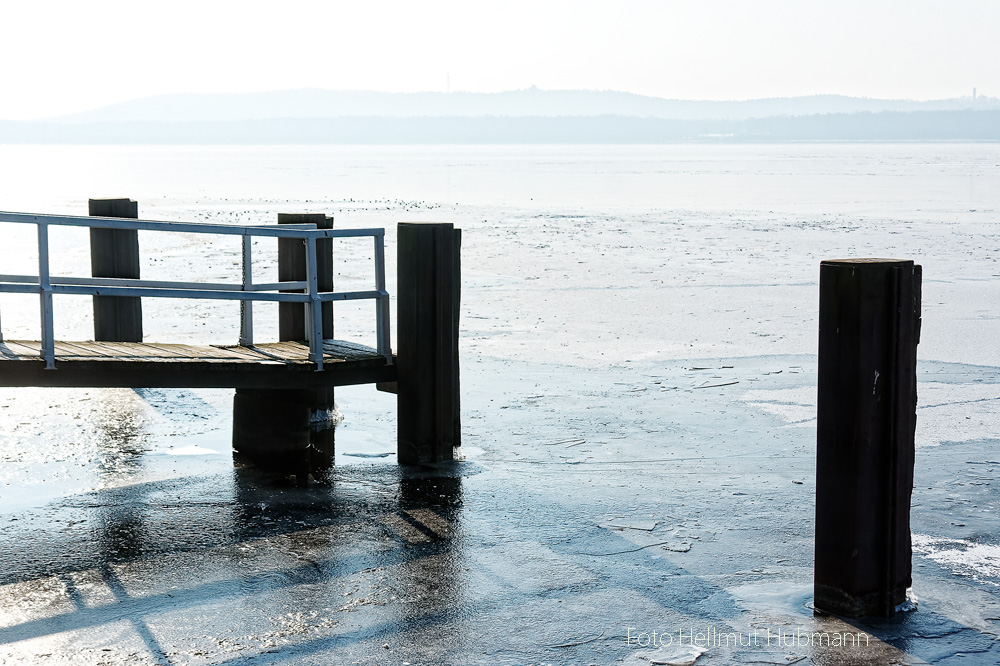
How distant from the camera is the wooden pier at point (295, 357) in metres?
7.62

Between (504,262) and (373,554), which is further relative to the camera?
(504,262)

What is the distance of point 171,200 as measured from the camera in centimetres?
4347

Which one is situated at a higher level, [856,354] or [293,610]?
[856,354]

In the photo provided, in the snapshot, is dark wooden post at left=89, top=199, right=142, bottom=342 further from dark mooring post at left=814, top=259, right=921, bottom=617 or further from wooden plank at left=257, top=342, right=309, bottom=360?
dark mooring post at left=814, top=259, right=921, bottom=617

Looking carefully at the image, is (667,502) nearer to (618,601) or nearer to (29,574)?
(618,601)

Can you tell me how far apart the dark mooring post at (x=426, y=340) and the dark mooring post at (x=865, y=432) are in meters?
3.29

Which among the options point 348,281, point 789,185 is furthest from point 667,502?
point 789,185

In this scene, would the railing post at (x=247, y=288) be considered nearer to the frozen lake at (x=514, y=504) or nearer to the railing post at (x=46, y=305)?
the frozen lake at (x=514, y=504)

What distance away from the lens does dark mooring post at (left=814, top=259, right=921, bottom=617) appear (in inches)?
207

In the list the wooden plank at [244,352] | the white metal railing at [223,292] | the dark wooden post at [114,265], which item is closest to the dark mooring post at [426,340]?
the white metal railing at [223,292]

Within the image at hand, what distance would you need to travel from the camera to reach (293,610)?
543cm

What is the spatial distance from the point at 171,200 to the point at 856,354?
134 feet

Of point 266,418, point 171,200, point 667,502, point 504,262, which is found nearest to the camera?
point 667,502

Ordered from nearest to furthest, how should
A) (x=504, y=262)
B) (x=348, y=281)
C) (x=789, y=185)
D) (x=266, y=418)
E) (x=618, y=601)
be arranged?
(x=618, y=601) → (x=266, y=418) → (x=348, y=281) → (x=504, y=262) → (x=789, y=185)
